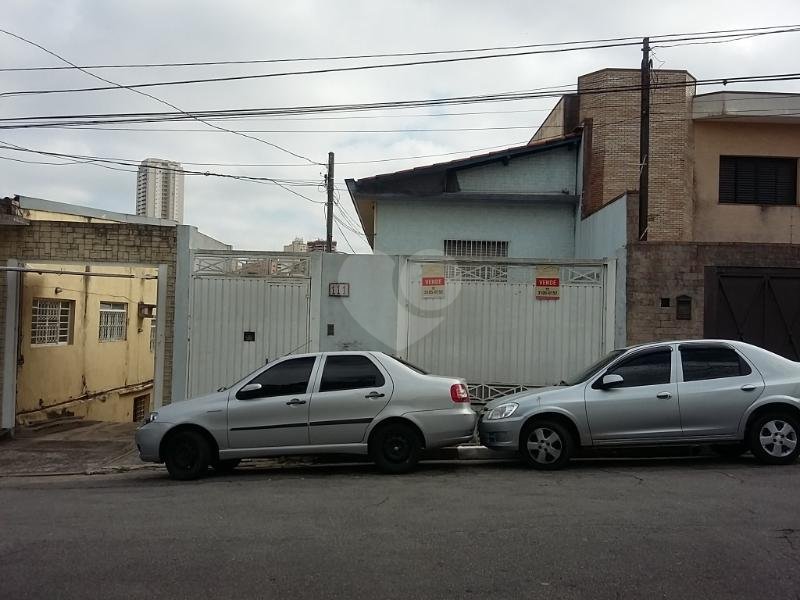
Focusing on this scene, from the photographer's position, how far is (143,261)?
41.5ft

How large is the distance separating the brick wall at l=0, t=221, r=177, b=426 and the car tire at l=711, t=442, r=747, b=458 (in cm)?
902

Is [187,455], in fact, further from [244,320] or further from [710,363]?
[710,363]

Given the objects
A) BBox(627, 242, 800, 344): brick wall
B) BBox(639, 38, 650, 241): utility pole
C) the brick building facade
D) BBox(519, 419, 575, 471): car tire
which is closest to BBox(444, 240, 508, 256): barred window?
the brick building facade

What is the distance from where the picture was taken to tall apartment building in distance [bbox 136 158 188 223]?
19344mm

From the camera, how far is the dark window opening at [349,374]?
8.77 m

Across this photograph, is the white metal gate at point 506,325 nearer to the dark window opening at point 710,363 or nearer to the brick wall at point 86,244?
the dark window opening at point 710,363

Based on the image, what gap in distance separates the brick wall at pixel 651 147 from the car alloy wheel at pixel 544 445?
336 inches

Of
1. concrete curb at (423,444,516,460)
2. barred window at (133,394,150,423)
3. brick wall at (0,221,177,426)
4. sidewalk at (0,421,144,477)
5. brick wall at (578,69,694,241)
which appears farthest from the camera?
barred window at (133,394,150,423)

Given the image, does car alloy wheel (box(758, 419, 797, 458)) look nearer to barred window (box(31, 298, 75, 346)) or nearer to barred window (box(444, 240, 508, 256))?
barred window (box(444, 240, 508, 256))

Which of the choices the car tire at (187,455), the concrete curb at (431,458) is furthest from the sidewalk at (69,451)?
the car tire at (187,455)

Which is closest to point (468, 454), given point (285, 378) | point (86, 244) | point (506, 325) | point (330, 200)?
point (285, 378)

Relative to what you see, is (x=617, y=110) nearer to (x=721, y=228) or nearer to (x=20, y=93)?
(x=721, y=228)

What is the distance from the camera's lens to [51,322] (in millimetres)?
16422

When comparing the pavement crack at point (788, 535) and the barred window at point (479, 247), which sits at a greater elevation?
the barred window at point (479, 247)
